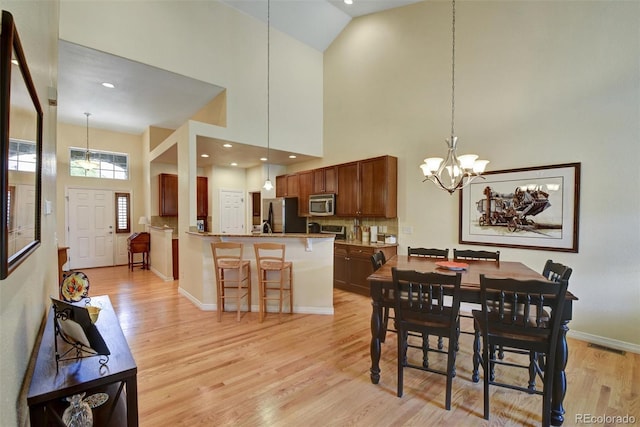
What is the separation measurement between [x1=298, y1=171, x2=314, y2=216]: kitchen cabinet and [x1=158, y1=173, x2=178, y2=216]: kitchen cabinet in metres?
3.16

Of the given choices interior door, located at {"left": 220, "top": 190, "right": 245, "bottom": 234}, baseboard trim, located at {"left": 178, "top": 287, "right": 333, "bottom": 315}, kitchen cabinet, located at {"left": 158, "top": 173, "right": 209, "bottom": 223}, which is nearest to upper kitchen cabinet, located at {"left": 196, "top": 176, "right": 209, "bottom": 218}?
kitchen cabinet, located at {"left": 158, "top": 173, "right": 209, "bottom": 223}

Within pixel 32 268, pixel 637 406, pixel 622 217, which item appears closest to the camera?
pixel 32 268

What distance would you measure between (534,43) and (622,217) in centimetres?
223

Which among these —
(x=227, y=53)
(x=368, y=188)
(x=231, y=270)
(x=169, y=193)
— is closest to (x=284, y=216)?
(x=368, y=188)

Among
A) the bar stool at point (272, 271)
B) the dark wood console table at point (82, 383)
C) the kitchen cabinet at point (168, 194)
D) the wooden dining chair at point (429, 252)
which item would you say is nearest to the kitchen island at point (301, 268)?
the bar stool at point (272, 271)

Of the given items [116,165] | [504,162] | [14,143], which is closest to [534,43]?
[504,162]

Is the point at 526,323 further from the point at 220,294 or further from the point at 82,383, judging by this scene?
the point at 220,294

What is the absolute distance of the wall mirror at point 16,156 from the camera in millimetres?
817

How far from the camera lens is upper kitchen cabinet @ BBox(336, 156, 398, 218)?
4.86 meters

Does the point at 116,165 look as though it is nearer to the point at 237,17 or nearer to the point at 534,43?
the point at 237,17

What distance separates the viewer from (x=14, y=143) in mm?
957

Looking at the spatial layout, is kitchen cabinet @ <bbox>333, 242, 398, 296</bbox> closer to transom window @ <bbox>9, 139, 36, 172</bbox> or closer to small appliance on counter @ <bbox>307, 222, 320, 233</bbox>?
small appliance on counter @ <bbox>307, 222, 320, 233</bbox>

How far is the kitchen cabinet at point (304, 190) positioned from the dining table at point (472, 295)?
338 centimetres

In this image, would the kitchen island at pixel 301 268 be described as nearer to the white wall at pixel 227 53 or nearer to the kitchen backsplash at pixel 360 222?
the kitchen backsplash at pixel 360 222
